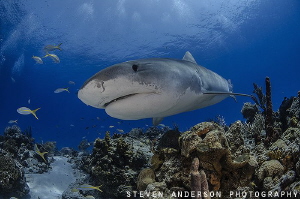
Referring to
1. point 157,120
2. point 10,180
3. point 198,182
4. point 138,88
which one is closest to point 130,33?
point 10,180

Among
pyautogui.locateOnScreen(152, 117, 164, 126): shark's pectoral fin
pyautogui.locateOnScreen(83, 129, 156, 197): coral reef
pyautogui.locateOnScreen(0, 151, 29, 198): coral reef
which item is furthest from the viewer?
pyautogui.locateOnScreen(0, 151, 29, 198): coral reef

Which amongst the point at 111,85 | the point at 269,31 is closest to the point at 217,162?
the point at 111,85

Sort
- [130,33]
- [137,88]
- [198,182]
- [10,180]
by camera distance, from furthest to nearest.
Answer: [130,33] < [10,180] < [137,88] < [198,182]

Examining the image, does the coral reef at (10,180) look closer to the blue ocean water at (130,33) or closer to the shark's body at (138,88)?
the shark's body at (138,88)

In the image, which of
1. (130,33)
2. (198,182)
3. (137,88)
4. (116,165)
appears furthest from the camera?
(130,33)

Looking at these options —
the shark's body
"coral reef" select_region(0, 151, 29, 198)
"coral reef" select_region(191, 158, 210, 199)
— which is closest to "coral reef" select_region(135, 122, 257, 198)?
"coral reef" select_region(191, 158, 210, 199)

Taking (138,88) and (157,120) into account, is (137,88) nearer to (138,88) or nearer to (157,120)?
(138,88)

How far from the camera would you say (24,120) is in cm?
10569

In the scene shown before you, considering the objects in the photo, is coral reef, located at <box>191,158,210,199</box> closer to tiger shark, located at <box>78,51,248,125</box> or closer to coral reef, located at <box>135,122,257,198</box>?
coral reef, located at <box>135,122,257,198</box>

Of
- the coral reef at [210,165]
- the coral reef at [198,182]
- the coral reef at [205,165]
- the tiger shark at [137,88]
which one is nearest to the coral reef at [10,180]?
the coral reef at [205,165]

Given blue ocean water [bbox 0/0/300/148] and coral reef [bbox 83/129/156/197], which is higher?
blue ocean water [bbox 0/0/300/148]

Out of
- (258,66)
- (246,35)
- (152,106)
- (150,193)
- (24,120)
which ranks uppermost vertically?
(258,66)

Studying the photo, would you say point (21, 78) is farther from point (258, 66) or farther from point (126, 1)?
point (258, 66)

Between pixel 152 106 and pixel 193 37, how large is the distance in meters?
42.2
